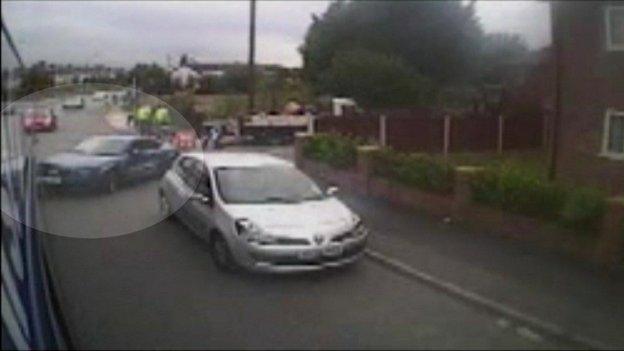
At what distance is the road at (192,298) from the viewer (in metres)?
1.25

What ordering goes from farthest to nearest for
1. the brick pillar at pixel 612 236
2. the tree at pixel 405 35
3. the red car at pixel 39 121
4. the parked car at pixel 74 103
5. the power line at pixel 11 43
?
the tree at pixel 405 35
the brick pillar at pixel 612 236
the parked car at pixel 74 103
the red car at pixel 39 121
the power line at pixel 11 43

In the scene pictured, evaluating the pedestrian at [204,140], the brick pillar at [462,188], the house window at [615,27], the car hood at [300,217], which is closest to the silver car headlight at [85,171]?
the pedestrian at [204,140]

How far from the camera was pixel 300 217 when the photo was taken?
5.81 ft

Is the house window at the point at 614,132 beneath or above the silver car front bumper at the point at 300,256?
above

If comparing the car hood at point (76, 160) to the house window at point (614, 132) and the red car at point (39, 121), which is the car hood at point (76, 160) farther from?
the house window at point (614, 132)

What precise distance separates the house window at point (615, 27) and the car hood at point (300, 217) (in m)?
0.91

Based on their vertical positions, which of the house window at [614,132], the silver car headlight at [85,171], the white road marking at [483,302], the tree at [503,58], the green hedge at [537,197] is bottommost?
the white road marking at [483,302]

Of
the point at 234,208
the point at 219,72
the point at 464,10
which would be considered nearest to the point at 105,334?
the point at 234,208

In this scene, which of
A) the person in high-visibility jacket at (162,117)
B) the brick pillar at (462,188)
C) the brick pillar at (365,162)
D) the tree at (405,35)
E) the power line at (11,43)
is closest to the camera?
the power line at (11,43)

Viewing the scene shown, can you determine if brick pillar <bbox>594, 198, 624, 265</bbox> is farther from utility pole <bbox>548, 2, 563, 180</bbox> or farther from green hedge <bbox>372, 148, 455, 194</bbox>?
green hedge <bbox>372, 148, 455, 194</bbox>

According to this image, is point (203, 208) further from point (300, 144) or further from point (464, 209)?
point (464, 209)

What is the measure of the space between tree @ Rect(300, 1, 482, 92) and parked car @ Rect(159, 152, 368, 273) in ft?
0.99

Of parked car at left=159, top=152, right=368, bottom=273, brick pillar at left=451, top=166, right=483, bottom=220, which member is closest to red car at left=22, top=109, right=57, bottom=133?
parked car at left=159, top=152, right=368, bottom=273

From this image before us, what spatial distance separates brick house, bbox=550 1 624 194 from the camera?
3.51 ft
